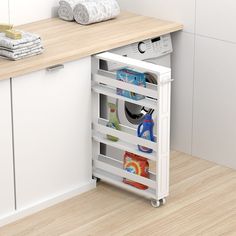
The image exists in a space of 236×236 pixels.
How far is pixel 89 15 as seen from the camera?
13.2 ft

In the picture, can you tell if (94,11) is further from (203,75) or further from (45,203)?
(45,203)

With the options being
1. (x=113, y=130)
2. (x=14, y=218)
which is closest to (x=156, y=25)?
(x=113, y=130)

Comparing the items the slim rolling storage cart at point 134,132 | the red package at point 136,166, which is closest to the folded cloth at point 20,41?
the slim rolling storage cart at point 134,132

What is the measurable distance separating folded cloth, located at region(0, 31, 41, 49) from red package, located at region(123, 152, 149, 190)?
2.39 feet

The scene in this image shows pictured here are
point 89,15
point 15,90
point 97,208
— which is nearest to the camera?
point 15,90

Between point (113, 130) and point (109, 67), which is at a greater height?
point (109, 67)

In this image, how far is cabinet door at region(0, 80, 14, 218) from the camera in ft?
11.2

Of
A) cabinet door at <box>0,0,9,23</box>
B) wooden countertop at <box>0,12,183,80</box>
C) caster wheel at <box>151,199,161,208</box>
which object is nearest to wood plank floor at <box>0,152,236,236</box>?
caster wheel at <box>151,199,161,208</box>

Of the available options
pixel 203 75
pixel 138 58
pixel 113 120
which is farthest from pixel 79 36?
pixel 203 75

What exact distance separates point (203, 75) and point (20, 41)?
108 centimetres

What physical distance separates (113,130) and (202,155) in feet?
2.23

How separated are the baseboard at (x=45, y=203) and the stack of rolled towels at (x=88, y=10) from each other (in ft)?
2.76

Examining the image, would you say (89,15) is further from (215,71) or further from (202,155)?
(202,155)

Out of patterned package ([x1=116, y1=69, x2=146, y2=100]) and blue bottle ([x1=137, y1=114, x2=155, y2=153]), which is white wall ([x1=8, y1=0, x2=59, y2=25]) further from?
blue bottle ([x1=137, y1=114, x2=155, y2=153])
